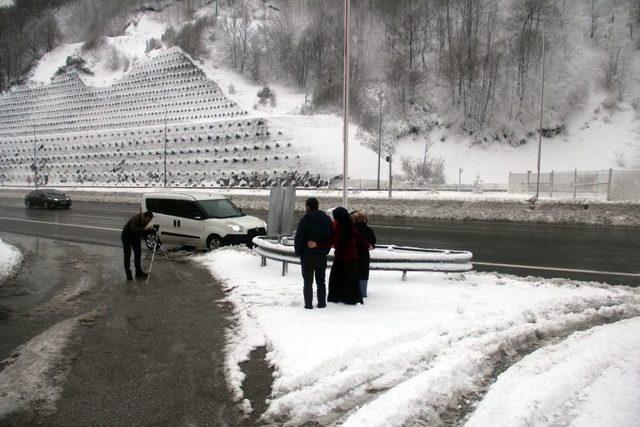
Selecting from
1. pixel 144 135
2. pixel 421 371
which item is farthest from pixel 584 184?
pixel 144 135

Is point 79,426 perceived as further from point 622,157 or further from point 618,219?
point 622,157

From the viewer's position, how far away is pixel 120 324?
757 cm

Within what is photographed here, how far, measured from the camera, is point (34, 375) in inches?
216

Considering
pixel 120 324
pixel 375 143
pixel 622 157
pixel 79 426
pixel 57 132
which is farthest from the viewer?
pixel 57 132

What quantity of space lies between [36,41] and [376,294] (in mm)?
128851

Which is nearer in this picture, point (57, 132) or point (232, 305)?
point (232, 305)

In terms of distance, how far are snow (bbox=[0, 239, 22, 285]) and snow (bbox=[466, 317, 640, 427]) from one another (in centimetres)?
1076

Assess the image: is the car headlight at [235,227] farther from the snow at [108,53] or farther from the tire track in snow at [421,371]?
the snow at [108,53]

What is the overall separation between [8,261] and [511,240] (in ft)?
51.0

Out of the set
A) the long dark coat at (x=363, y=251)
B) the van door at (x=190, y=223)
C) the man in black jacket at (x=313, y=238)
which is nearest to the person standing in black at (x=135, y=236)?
the van door at (x=190, y=223)

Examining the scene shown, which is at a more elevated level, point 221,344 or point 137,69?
point 137,69

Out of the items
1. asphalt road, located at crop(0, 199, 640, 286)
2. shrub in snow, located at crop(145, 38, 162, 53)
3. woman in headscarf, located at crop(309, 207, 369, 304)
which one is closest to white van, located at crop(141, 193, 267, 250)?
asphalt road, located at crop(0, 199, 640, 286)

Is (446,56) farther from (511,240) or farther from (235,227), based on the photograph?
(235,227)

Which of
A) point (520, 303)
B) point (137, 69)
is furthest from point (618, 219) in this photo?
point (137, 69)
